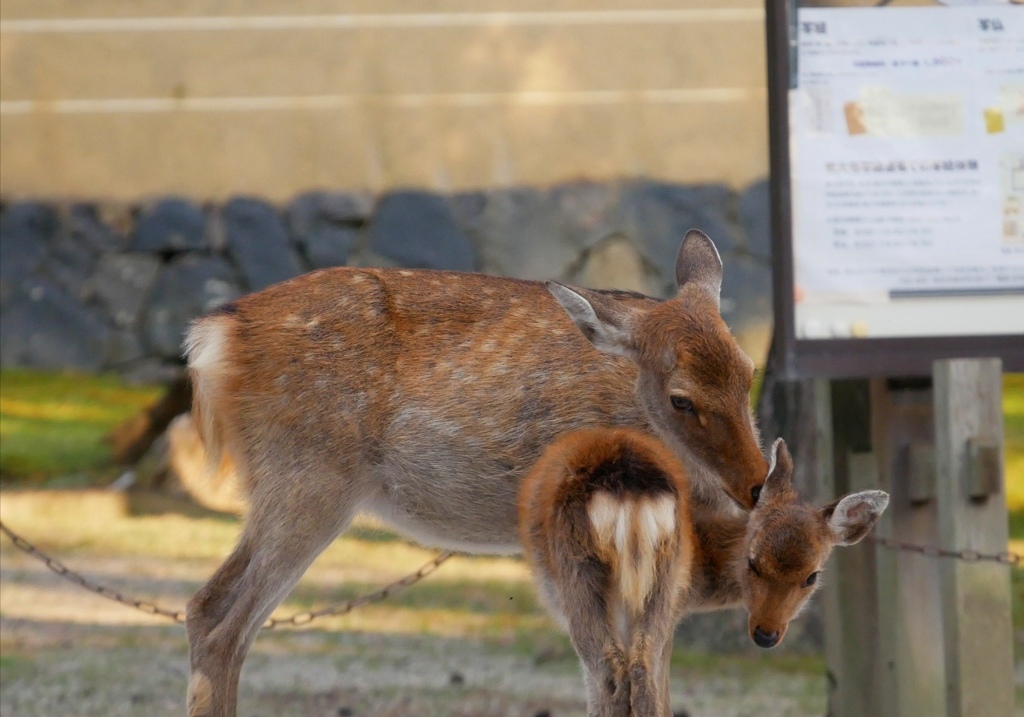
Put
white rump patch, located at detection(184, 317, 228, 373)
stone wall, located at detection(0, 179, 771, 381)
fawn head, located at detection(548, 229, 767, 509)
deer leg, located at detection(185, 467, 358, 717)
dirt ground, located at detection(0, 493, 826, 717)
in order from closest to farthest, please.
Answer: fawn head, located at detection(548, 229, 767, 509) < deer leg, located at detection(185, 467, 358, 717) < white rump patch, located at detection(184, 317, 228, 373) < dirt ground, located at detection(0, 493, 826, 717) < stone wall, located at detection(0, 179, 771, 381)

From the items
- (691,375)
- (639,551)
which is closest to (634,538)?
(639,551)

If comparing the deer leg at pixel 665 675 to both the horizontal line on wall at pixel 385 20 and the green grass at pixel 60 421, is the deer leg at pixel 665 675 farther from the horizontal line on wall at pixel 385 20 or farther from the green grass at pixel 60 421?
Result: the horizontal line on wall at pixel 385 20

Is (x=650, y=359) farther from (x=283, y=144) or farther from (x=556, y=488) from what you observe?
(x=283, y=144)

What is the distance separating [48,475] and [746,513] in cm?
651

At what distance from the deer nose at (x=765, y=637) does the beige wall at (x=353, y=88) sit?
731cm

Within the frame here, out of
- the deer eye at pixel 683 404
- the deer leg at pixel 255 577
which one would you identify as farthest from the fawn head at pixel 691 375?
the deer leg at pixel 255 577

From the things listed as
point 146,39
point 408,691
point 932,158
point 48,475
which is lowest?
point 48,475

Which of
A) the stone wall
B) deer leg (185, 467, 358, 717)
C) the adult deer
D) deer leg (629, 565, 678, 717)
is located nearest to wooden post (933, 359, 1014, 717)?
the adult deer

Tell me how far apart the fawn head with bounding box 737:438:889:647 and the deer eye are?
27cm

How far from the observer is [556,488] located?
3986 millimetres

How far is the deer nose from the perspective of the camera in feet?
12.9

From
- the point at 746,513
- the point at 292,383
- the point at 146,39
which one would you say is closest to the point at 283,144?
the point at 146,39

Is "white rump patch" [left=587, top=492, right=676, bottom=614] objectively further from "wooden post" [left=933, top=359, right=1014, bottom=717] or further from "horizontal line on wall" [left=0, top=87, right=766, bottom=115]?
"horizontal line on wall" [left=0, top=87, right=766, bottom=115]

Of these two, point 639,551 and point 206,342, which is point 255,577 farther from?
point 639,551
